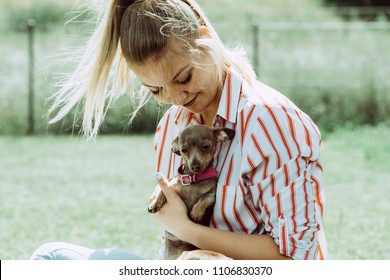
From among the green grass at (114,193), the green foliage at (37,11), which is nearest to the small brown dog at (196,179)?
the green grass at (114,193)

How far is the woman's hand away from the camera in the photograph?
2895mm

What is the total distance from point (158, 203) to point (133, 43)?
667 millimetres

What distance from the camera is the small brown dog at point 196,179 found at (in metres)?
2.90

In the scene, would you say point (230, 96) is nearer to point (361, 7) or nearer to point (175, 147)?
point (175, 147)

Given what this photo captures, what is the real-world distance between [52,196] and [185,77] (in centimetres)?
455

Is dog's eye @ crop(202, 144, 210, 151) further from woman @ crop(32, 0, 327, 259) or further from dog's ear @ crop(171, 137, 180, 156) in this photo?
dog's ear @ crop(171, 137, 180, 156)

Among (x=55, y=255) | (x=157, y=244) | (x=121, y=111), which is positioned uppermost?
(x=55, y=255)

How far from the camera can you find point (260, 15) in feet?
60.0

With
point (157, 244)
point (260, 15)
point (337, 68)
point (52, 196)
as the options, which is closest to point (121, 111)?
point (337, 68)

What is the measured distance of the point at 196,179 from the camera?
295cm

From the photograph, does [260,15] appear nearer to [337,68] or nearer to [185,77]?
[337,68]

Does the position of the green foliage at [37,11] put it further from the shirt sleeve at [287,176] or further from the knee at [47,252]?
the shirt sleeve at [287,176]

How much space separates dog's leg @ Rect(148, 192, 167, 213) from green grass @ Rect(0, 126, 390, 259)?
2157 millimetres

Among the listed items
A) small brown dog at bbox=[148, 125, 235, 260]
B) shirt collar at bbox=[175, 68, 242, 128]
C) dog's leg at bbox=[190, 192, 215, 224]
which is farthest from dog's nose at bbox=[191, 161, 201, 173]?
shirt collar at bbox=[175, 68, 242, 128]
